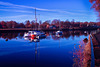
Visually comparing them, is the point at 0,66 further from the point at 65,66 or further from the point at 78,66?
the point at 78,66

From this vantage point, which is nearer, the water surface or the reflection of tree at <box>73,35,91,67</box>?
the reflection of tree at <box>73,35,91,67</box>

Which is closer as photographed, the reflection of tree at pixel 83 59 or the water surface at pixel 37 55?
the reflection of tree at pixel 83 59

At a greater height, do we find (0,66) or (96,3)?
(96,3)

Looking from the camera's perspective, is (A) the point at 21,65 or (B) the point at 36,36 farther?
(B) the point at 36,36

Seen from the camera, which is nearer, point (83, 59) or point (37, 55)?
point (83, 59)

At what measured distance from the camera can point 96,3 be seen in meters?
16.9

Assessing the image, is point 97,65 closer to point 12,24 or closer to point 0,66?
point 0,66

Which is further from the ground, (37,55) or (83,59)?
(83,59)

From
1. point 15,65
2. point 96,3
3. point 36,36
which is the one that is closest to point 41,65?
point 15,65

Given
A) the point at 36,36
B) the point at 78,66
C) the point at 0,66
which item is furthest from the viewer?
the point at 36,36

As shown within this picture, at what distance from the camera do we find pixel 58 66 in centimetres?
950

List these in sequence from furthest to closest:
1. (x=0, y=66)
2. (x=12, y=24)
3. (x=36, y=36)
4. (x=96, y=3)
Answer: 1. (x=12, y=24)
2. (x=36, y=36)
3. (x=96, y=3)
4. (x=0, y=66)

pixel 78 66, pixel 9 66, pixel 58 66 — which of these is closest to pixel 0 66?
pixel 9 66

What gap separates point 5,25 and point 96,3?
370 ft
